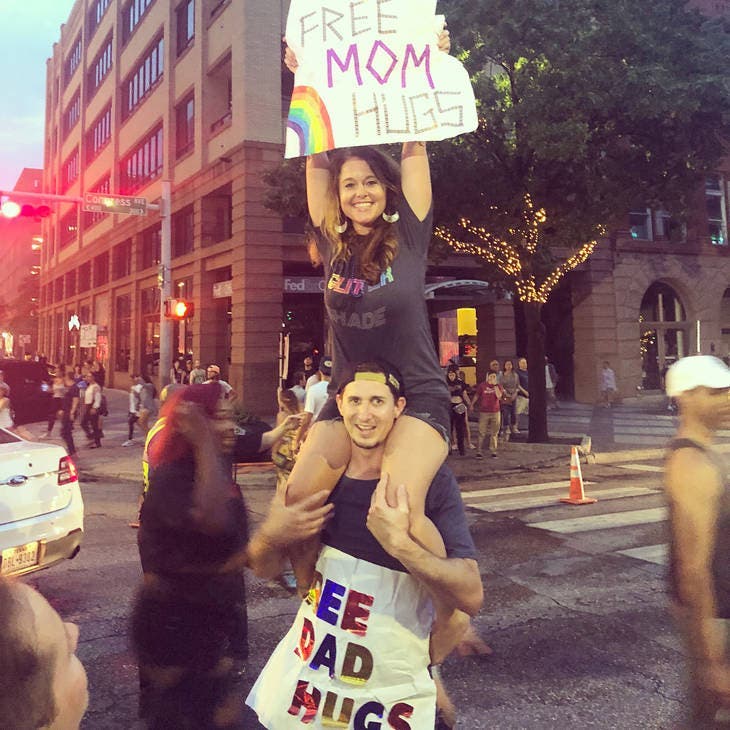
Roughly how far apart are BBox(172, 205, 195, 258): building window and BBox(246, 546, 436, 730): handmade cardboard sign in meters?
23.8

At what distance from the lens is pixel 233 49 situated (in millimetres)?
20547

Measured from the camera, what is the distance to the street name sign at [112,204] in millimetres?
14605

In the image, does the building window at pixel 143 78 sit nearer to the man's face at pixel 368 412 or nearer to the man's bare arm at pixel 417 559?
the man's face at pixel 368 412

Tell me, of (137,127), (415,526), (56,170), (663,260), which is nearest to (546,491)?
(415,526)

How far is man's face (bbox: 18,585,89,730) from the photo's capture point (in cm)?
128

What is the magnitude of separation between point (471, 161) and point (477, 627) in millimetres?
10825

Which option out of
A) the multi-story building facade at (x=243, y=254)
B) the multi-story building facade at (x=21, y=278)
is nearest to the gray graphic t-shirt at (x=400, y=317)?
the multi-story building facade at (x=243, y=254)

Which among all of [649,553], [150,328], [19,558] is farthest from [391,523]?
[150,328]

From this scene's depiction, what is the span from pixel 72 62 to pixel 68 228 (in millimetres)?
12846

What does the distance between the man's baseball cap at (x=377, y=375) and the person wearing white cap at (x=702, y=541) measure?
1323 millimetres

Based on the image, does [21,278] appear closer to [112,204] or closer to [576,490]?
[112,204]

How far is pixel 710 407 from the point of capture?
2711mm

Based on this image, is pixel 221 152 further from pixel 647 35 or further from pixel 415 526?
pixel 415 526

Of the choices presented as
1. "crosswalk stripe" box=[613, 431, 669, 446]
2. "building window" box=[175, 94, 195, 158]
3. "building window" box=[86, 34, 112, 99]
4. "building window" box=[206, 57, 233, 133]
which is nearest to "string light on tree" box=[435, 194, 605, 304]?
"crosswalk stripe" box=[613, 431, 669, 446]
